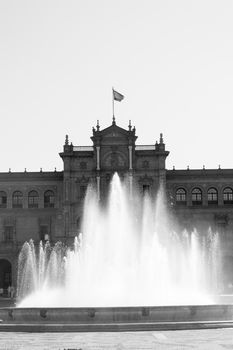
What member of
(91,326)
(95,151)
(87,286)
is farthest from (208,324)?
(95,151)

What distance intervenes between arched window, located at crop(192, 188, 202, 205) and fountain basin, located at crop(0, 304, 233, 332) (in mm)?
42896

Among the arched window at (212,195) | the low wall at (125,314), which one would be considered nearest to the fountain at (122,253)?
the arched window at (212,195)

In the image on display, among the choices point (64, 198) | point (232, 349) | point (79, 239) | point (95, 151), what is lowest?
point (232, 349)

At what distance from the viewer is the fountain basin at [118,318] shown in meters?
30.3

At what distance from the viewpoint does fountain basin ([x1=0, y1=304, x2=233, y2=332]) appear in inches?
1192

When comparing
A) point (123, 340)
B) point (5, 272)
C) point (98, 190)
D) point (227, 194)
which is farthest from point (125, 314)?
point (5, 272)

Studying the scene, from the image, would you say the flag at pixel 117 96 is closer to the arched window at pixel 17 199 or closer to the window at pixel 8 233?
the arched window at pixel 17 199

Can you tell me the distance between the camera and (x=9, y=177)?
7544 cm

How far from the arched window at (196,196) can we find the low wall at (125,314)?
42.9 metres

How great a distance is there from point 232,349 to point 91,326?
8.45 metres

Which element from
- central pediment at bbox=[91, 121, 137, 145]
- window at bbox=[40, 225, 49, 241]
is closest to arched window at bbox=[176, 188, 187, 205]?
central pediment at bbox=[91, 121, 137, 145]

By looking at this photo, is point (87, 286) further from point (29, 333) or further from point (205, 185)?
point (205, 185)

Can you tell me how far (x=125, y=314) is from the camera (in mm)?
31688

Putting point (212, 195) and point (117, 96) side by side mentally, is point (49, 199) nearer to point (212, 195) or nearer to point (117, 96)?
point (117, 96)
